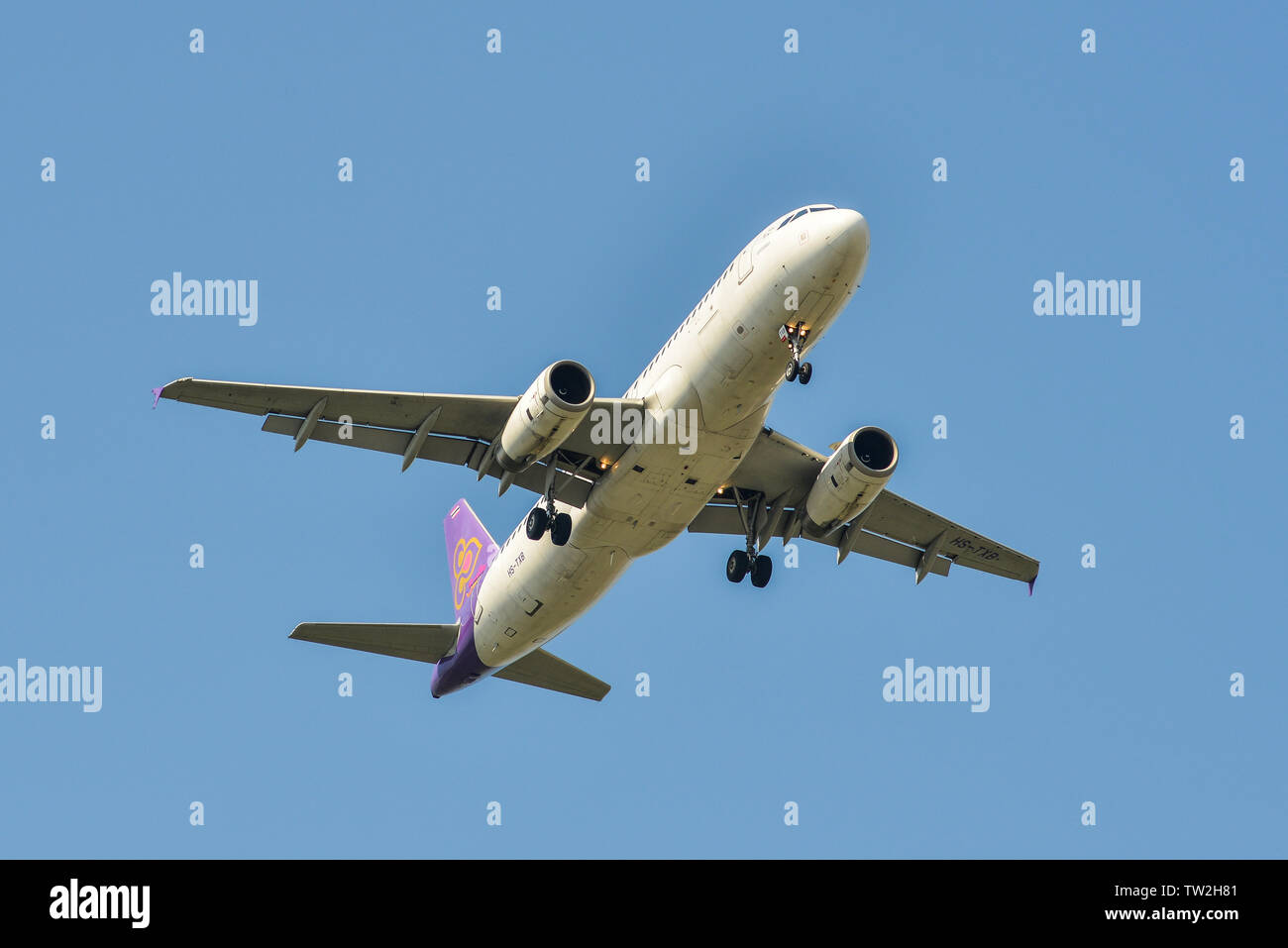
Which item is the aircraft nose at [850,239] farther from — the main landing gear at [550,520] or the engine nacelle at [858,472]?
the main landing gear at [550,520]

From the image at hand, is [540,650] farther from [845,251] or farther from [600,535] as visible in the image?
[845,251]

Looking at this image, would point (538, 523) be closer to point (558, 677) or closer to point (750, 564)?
point (750, 564)

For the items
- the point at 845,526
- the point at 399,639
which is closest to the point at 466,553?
the point at 399,639

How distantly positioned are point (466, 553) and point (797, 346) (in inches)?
621

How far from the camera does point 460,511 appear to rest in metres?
43.4

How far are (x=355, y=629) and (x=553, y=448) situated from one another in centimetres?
1130

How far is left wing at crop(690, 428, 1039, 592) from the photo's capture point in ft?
114

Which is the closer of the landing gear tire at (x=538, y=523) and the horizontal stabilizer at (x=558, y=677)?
the landing gear tire at (x=538, y=523)

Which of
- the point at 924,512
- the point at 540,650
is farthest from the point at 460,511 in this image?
the point at 924,512

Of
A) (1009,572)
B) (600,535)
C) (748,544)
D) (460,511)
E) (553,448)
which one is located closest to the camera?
(553,448)

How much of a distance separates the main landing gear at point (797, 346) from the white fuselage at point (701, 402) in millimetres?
143

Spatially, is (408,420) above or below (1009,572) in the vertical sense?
above

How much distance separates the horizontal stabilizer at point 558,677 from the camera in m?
41.2

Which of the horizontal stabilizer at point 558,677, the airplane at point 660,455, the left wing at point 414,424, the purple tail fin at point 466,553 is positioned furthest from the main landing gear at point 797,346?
the horizontal stabilizer at point 558,677
